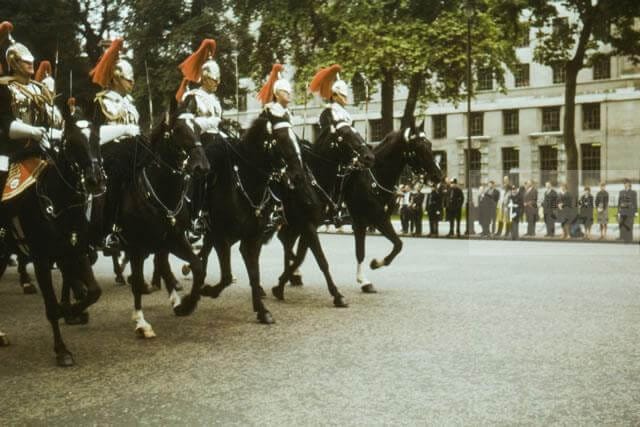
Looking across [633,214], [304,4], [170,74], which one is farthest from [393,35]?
[633,214]

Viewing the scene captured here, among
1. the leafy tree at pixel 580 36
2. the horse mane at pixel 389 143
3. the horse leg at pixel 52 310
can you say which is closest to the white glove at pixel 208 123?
the horse mane at pixel 389 143

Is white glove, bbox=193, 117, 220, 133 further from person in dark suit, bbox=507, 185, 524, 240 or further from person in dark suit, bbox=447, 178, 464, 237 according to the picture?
person in dark suit, bbox=447, 178, 464, 237

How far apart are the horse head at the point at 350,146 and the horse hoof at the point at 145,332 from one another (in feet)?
15.6

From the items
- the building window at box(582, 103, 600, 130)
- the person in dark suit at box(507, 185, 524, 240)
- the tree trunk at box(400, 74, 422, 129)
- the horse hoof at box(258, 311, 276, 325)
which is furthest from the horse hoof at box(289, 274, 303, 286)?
the building window at box(582, 103, 600, 130)

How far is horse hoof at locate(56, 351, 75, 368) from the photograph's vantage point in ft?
27.0

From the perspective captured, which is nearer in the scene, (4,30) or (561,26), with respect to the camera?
(4,30)

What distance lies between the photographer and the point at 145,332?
32.0ft

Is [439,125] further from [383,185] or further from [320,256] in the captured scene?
[320,256]

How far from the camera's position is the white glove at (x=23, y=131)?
8.48 meters

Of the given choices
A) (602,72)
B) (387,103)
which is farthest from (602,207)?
(602,72)

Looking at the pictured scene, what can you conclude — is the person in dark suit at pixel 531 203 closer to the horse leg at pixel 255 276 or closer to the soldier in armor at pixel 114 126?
the horse leg at pixel 255 276

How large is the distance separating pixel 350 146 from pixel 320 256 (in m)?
2.08

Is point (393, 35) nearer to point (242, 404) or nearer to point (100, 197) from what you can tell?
point (100, 197)

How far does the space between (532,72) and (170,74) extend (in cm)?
3655
